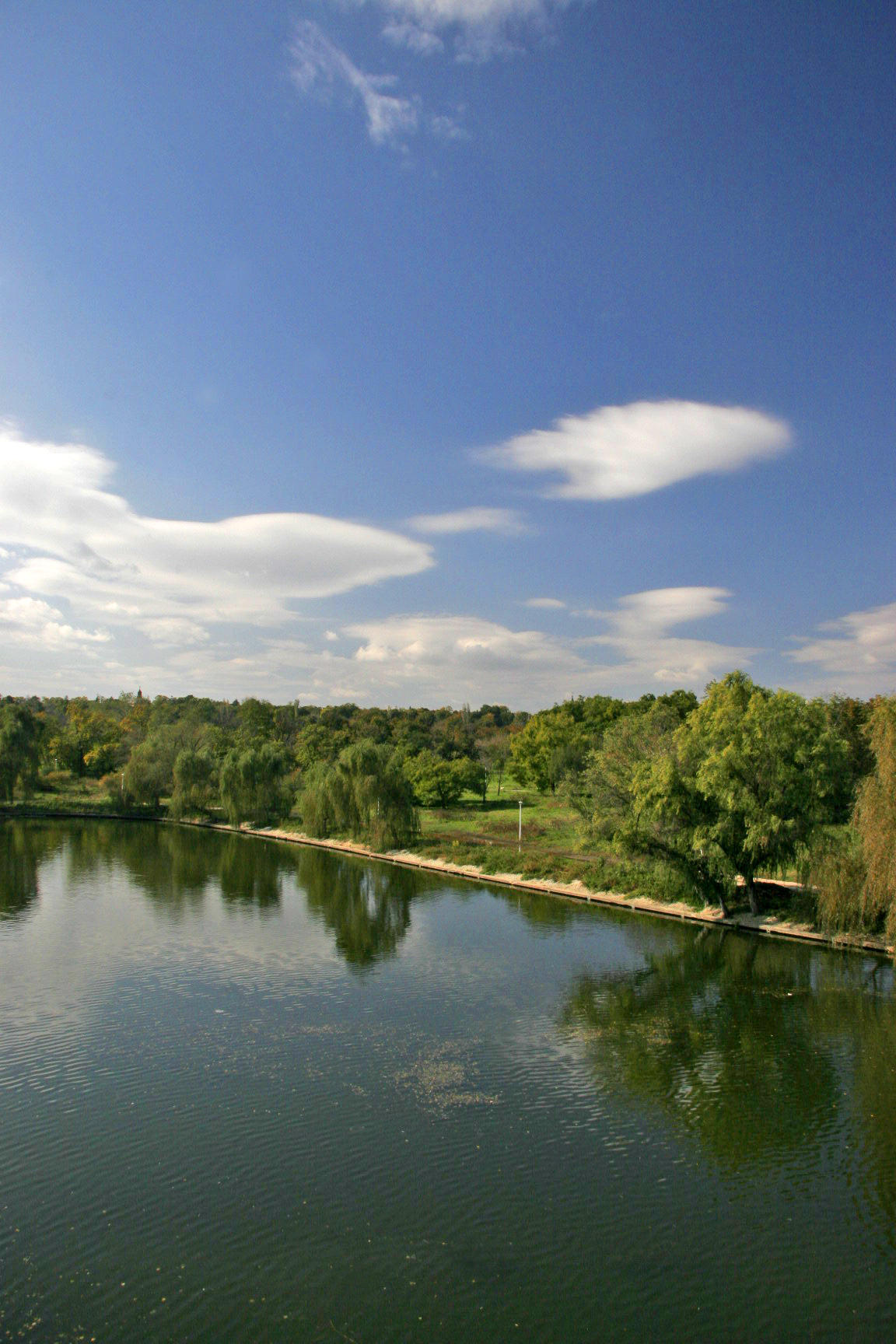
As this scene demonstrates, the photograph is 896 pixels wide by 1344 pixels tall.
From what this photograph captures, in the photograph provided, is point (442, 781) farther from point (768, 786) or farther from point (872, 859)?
point (872, 859)

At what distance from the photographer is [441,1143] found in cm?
1547

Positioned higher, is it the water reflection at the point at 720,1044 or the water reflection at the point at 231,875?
the water reflection at the point at 720,1044

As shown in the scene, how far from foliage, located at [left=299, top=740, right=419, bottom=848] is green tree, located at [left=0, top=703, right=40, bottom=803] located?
28393 millimetres

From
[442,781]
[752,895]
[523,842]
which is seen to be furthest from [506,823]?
[752,895]

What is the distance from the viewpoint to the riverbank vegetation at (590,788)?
107 ft

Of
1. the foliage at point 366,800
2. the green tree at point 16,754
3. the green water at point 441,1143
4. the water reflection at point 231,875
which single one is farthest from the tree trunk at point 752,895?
the green tree at point 16,754

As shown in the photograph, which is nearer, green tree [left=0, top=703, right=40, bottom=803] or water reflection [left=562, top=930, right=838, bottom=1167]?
water reflection [left=562, top=930, right=838, bottom=1167]

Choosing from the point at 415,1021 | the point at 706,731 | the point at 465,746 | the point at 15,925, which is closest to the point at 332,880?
the point at 15,925

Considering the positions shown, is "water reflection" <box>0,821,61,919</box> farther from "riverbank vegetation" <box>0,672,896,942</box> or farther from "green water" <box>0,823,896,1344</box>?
"riverbank vegetation" <box>0,672,896,942</box>

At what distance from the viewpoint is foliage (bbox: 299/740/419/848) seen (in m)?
56.5

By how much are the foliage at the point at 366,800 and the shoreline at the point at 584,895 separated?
3.87ft

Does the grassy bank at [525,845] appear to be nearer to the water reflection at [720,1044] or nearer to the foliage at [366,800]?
the foliage at [366,800]

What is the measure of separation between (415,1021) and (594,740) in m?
56.4

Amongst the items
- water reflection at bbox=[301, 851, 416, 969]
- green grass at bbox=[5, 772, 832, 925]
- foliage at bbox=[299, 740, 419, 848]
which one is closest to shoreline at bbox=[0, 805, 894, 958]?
green grass at bbox=[5, 772, 832, 925]
